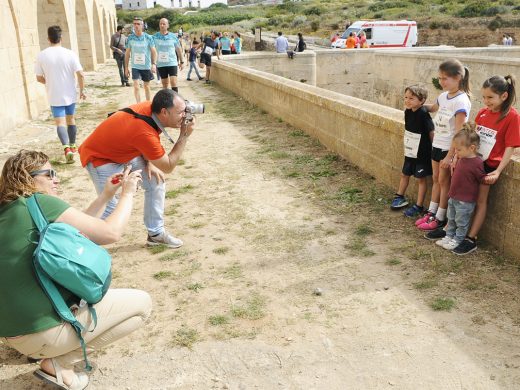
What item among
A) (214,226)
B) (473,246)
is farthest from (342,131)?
(473,246)

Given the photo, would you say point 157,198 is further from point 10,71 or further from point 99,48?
point 99,48

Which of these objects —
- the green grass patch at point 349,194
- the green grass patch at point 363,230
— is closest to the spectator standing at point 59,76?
the green grass patch at point 349,194

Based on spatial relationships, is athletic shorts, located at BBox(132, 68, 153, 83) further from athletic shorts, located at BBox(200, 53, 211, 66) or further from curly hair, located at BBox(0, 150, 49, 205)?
curly hair, located at BBox(0, 150, 49, 205)

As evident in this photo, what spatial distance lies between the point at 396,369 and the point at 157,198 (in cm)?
242

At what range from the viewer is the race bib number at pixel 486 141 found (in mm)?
3838

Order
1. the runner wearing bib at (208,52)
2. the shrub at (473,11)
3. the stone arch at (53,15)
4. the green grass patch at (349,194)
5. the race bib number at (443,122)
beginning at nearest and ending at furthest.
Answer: the race bib number at (443,122), the green grass patch at (349,194), the runner wearing bib at (208,52), the stone arch at (53,15), the shrub at (473,11)

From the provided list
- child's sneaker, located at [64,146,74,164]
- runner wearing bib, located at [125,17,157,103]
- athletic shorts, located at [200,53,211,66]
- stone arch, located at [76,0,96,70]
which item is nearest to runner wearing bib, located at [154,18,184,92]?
runner wearing bib, located at [125,17,157,103]

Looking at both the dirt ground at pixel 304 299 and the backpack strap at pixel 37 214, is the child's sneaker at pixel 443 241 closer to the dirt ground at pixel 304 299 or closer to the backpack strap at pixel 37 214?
the dirt ground at pixel 304 299

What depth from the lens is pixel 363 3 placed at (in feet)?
210

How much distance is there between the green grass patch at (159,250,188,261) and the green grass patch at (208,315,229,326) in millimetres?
1023

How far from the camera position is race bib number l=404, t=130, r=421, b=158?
4.63 metres

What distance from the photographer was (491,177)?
3760 mm

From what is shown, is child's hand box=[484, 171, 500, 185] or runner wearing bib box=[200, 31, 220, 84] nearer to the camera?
child's hand box=[484, 171, 500, 185]

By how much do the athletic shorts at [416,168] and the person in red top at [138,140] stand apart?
214 centimetres
